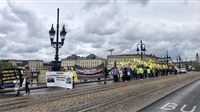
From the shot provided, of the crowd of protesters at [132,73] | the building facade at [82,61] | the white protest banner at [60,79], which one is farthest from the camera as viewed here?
the building facade at [82,61]

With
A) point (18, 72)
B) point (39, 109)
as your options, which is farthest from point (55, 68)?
point (39, 109)

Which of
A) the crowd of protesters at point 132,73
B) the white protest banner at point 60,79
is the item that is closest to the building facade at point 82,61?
the crowd of protesters at point 132,73

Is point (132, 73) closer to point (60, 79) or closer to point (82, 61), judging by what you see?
point (60, 79)

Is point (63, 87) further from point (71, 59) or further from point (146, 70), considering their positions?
point (71, 59)

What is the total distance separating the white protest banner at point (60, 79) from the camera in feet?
72.0

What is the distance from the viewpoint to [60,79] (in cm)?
2228

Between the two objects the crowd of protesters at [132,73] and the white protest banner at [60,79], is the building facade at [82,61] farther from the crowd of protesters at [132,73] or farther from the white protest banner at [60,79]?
the white protest banner at [60,79]

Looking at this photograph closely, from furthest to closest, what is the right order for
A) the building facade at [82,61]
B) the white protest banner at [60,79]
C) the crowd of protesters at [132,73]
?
the building facade at [82,61], the crowd of protesters at [132,73], the white protest banner at [60,79]

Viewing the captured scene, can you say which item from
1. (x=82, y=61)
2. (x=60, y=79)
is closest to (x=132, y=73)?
(x=60, y=79)

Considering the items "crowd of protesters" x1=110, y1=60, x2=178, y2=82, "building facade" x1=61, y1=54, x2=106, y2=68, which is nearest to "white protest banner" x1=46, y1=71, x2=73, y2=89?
"crowd of protesters" x1=110, y1=60, x2=178, y2=82

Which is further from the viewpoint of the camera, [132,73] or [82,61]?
[82,61]

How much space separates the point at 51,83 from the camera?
22.7 metres

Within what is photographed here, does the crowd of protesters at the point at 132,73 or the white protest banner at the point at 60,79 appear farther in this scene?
the crowd of protesters at the point at 132,73

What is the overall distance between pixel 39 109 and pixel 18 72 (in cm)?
979
